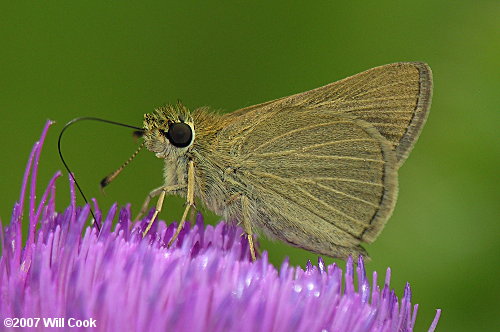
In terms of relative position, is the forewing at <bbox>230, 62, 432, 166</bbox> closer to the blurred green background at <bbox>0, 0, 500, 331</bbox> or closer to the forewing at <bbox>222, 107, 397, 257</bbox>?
the forewing at <bbox>222, 107, 397, 257</bbox>

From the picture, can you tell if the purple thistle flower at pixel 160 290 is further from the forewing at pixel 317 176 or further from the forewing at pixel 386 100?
the forewing at pixel 386 100

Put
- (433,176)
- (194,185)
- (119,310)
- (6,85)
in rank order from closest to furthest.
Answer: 1. (119,310)
2. (194,185)
3. (433,176)
4. (6,85)

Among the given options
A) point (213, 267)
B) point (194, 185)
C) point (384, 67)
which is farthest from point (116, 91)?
point (213, 267)

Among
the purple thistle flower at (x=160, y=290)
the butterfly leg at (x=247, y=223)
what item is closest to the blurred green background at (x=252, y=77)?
the butterfly leg at (x=247, y=223)

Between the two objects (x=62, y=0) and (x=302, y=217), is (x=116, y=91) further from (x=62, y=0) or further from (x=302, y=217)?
(x=302, y=217)

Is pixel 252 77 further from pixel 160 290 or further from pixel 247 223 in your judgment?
pixel 160 290

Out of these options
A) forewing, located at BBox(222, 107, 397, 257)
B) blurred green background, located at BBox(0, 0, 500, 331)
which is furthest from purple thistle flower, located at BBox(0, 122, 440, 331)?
blurred green background, located at BBox(0, 0, 500, 331)

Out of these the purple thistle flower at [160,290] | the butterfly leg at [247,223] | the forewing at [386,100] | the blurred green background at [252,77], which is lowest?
the purple thistle flower at [160,290]
